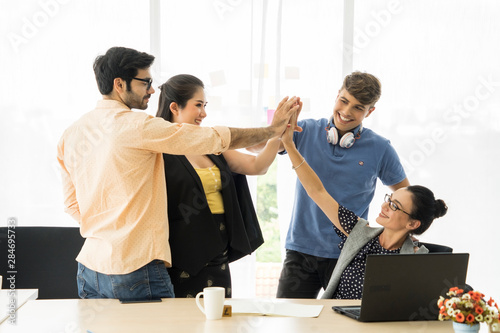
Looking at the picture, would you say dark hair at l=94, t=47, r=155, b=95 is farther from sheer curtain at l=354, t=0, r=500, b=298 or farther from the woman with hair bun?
sheer curtain at l=354, t=0, r=500, b=298

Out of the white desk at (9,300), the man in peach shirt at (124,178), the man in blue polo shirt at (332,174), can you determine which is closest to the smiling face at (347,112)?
the man in blue polo shirt at (332,174)

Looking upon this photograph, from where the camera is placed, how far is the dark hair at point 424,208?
2352 mm

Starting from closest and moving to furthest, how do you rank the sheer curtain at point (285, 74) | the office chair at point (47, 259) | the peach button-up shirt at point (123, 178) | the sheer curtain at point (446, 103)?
the peach button-up shirt at point (123, 178) < the office chair at point (47, 259) < the sheer curtain at point (285, 74) < the sheer curtain at point (446, 103)

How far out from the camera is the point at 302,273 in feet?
8.86

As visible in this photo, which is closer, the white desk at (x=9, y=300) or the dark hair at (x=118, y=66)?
the white desk at (x=9, y=300)

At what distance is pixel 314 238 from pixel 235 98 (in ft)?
4.03

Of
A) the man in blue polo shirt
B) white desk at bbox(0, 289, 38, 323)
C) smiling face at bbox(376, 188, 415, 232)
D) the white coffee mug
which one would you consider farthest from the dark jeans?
white desk at bbox(0, 289, 38, 323)

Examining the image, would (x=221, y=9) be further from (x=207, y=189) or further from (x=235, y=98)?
(x=207, y=189)

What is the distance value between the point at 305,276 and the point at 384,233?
0.50m

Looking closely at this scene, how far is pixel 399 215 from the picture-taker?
92.7 inches

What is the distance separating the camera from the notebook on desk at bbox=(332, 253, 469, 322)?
5.65 ft

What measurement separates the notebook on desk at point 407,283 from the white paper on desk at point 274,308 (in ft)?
0.53

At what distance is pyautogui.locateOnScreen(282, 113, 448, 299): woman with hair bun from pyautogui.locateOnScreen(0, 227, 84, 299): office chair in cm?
130

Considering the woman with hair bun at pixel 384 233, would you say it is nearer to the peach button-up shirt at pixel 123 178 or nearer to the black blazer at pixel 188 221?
the black blazer at pixel 188 221
